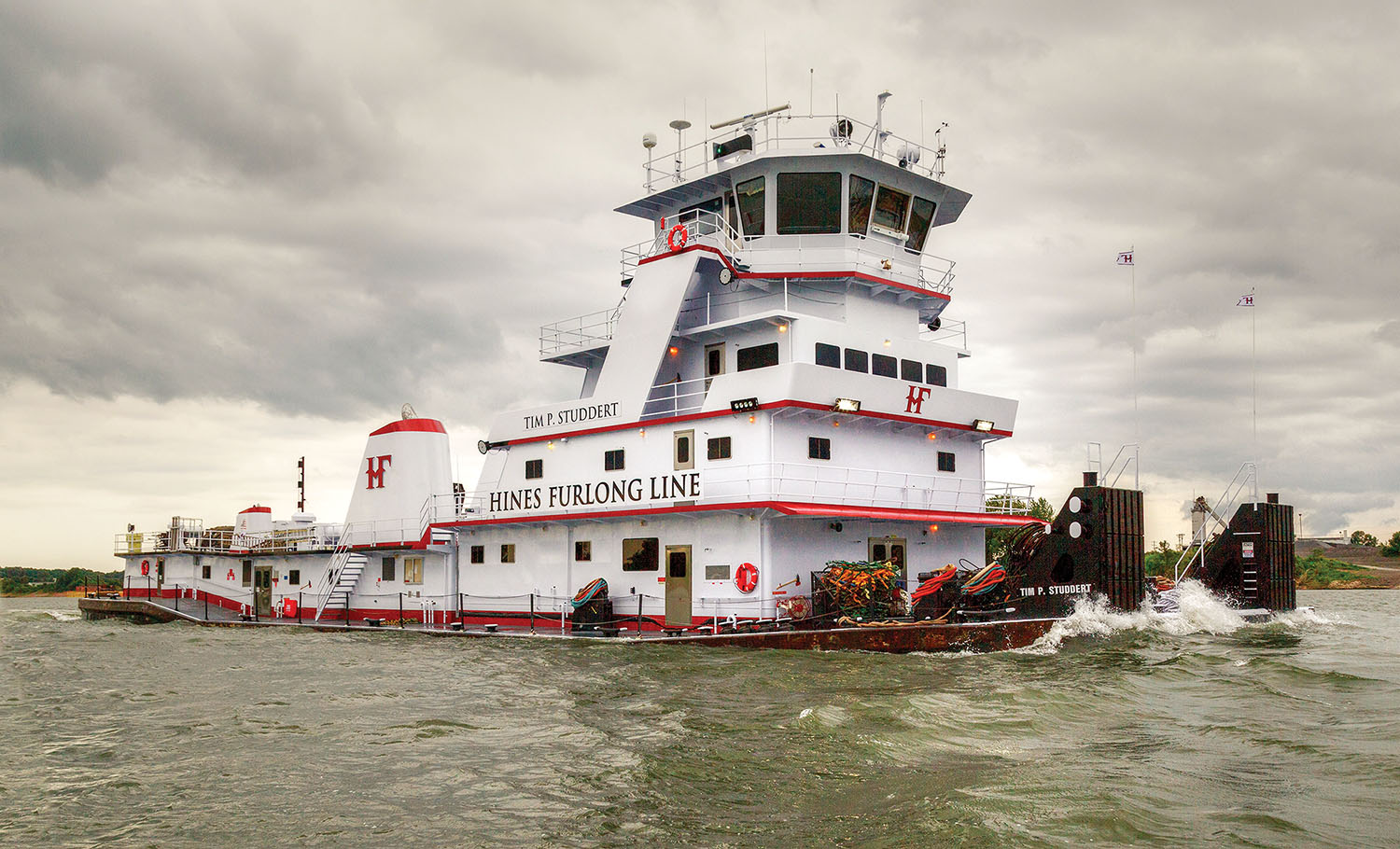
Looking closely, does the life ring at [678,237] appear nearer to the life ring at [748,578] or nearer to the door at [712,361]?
the door at [712,361]

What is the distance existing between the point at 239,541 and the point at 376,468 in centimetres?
990

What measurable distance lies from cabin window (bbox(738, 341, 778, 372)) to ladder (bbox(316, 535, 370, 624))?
15405 millimetres

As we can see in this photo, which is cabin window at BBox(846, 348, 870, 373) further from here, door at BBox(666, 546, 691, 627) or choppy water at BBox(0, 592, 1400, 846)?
choppy water at BBox(0, 592, 1400, 846)

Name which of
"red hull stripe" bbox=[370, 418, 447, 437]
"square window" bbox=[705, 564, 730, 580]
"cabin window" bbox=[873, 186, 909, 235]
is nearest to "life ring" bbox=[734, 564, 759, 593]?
"square window" bbox=[705, 564, 730, 580]

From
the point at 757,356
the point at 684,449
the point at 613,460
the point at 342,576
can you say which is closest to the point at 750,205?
the point at 757,356

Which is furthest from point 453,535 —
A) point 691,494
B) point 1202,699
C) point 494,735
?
point 1202,699

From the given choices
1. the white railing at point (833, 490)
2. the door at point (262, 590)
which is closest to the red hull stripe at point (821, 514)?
the white railing at point (833, 490)

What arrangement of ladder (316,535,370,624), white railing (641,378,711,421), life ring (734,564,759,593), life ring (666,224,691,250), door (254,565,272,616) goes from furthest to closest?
1. door (254,565,272,616)
2. ladder (316,535,370,624)
3. life ring (666,224,691,250)
4. white railing (641,378,711,421)
5. life ring (734,564,759,593)

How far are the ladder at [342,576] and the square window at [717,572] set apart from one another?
14.8m

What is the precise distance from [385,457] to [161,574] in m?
15.4

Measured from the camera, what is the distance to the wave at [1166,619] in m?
21.6

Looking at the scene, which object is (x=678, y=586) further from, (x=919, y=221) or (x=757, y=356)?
(x=919, y=221)

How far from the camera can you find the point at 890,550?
79.5 ft

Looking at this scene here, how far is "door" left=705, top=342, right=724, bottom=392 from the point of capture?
83.1 feet
